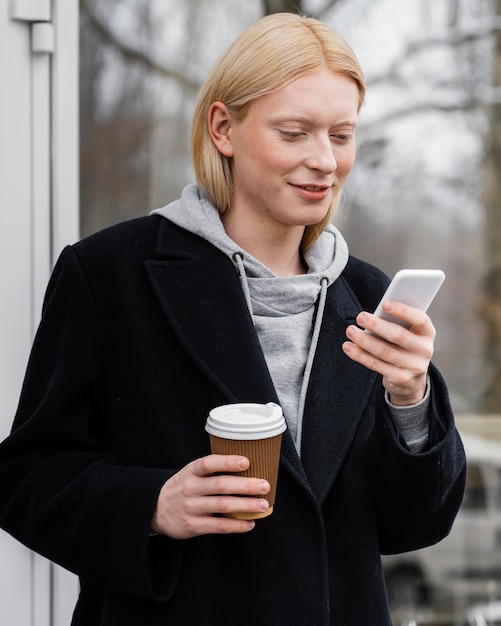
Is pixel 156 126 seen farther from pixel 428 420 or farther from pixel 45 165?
pixel 428 420

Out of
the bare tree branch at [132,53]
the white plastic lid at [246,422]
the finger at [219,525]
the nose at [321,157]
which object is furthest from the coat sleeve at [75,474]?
the bare tree branch at [132,53]

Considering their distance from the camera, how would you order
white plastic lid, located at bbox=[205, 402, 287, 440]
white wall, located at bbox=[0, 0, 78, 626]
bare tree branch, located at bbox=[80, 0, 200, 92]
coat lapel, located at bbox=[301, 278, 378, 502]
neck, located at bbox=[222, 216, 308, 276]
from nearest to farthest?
1. white plastic lid, located at bbox=[205, 402, 287, 440]
2. coat lapel, located at bbox=[301, 278, 378, 502]
3. neck, located at bbox=[222, 216, 308, 276]
4. white wall, located at bbox=[0, 0, 78, 626]
5. bare tree branch, located at bbox=[80, 0, 200, 92]

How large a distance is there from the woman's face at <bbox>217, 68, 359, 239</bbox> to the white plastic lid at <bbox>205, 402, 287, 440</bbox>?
0.41 m

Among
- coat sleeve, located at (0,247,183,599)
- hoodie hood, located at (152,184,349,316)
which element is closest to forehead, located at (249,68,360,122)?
hoodie hood, located at (152,184,349,316)

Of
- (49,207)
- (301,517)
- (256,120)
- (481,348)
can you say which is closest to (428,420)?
(301,517)

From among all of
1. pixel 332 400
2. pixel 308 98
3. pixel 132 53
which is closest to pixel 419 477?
pixel 332 400

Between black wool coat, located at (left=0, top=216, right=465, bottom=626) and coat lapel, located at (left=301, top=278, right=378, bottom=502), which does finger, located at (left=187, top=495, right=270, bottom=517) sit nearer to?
black wool coat, located at (left=0, top=216, right=465, bottom=626)

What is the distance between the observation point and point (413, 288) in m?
1.24

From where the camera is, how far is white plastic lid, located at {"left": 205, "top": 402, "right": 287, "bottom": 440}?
121 cm

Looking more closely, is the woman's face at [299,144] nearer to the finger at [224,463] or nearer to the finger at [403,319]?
the finger at [403,319]

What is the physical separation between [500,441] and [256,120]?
1969mm

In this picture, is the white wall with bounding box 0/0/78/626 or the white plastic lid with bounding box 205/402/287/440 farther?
the white wall with bounding box 0/0/78/626

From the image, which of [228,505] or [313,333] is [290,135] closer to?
[313,333]

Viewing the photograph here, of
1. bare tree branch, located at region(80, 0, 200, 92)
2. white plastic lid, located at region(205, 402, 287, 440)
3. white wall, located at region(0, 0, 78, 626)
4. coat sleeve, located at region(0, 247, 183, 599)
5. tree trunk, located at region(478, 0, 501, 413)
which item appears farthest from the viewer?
tree trunk, located at region(478, 0, 501, 413)
